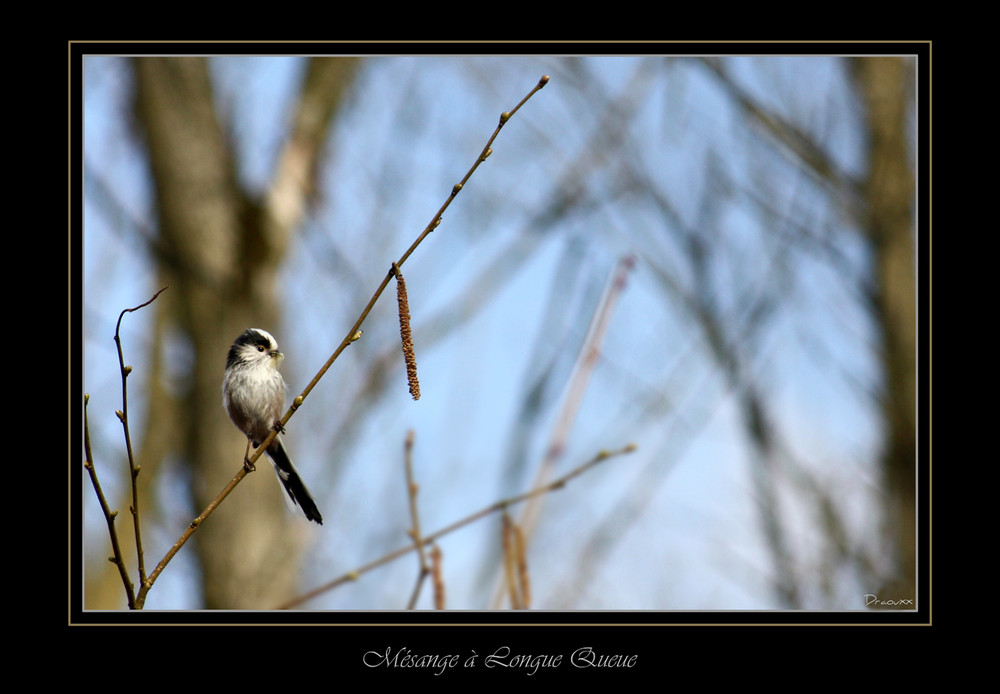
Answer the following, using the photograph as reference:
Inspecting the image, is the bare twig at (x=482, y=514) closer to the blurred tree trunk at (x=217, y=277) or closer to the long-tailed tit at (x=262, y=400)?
the long-tailed tit at (x=262, y=400)

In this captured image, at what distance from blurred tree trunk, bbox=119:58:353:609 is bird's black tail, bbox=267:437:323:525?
281cm

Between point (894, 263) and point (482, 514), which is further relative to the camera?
point (894, 263)

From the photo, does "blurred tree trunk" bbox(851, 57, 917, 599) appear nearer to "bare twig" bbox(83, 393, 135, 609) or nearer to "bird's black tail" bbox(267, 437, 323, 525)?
"bird's black tail" bbox(267, 437, 323, 525)

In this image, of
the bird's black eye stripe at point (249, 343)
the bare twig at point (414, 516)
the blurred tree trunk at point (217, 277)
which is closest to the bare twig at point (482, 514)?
the bare twig at point (414, 516)

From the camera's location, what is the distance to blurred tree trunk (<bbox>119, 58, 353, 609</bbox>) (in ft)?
16.8

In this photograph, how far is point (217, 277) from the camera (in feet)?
17.9

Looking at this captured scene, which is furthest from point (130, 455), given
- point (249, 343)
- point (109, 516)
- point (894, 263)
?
point (894, 263)

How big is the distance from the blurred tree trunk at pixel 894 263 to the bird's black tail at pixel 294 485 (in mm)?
3614

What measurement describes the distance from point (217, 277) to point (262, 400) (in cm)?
339

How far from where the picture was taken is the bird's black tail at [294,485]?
214 cm

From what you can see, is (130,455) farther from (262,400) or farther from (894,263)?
(894,263)
